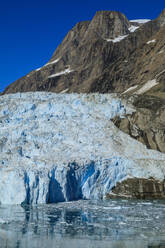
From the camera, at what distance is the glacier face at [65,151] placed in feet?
65.1

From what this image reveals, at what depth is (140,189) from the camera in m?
23.0

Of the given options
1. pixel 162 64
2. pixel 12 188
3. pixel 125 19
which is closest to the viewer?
pixel 12 188

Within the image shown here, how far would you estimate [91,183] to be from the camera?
22.4 m

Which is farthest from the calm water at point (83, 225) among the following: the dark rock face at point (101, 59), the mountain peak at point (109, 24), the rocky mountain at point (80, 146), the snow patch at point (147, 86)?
the mountain peak at point (109, 24)

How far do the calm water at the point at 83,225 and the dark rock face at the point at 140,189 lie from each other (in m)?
2.67

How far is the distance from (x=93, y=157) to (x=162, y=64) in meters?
75.2

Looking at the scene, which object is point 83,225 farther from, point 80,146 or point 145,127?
point 145,127

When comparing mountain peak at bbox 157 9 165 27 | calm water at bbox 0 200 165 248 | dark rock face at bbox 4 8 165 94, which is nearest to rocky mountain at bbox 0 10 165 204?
calm water at bbox 0 200 165 248

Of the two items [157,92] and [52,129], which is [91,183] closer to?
[52,129]

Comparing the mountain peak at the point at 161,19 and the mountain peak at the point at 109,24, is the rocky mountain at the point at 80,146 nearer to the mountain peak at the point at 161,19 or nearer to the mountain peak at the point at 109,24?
the mountain peak at the point at 161,19

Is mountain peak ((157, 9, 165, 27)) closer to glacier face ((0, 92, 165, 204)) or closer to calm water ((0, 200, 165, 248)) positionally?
glacier face ((0, 92, 165, 204))

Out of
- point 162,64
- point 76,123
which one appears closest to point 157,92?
point 162,64

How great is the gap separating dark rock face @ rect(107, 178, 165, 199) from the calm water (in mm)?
2673

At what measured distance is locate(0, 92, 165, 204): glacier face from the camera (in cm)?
1983
